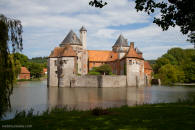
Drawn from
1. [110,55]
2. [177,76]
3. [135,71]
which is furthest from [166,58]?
[135,71]

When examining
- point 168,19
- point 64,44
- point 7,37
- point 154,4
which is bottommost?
point 7,37

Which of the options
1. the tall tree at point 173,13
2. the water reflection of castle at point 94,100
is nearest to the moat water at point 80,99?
the water reflection of castle at point 94,100

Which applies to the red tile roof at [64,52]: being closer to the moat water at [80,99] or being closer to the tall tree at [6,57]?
the moat water at [80,99]

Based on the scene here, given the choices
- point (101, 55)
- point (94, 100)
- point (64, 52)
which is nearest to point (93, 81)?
point (64, 52)

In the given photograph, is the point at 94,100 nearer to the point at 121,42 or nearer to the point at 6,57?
the point at 6,57

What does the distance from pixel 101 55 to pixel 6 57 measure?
166ft

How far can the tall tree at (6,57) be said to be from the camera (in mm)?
7676

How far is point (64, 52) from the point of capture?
42062 mm

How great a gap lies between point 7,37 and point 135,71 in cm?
3808

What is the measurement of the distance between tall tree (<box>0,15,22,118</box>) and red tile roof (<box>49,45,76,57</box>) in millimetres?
33096

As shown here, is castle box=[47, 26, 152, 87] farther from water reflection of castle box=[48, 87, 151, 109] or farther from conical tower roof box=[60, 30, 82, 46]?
water reflection of castle box=[48, 87, 151, 109]

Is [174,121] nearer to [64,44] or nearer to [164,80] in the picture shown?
[64,44]

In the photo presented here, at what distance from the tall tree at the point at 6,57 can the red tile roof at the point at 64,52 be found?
3310cm

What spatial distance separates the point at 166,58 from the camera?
6894 centimetres
